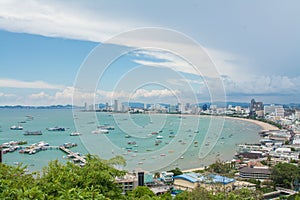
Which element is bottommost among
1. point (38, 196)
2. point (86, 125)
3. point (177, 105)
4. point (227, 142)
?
point (227, 142)

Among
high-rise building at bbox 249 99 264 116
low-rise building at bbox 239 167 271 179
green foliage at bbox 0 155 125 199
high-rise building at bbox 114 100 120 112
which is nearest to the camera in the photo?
green foliage at bbox 0 155 125 199

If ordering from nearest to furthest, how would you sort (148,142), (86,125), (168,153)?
(86,125) < (168,153) < (148,142)

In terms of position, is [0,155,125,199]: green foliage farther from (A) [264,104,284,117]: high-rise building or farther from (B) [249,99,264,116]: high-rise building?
(A) [264,104,284,117]: high-rise building

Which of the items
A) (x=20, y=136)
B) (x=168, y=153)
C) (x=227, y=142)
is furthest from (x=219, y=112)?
(x=20, y=136)

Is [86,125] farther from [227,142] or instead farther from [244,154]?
[227,142]

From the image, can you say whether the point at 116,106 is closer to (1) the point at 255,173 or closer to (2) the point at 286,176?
(2) the point at 286,176

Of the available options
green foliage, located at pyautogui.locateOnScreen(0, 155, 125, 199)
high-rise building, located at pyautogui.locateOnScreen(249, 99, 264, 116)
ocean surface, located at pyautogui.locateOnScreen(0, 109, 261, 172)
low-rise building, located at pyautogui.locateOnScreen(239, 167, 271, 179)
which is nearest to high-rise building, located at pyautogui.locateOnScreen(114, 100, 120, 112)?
ocean surface, located at pyautogui.locateOnScreen(0, 109, 261, 172)

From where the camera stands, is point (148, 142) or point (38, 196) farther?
point (148, 142)
